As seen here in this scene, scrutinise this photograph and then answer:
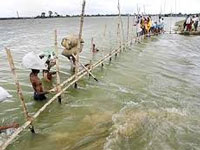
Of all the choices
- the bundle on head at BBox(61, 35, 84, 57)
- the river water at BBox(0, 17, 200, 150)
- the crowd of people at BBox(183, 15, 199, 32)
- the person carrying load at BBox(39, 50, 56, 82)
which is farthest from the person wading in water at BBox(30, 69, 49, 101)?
the crowd of people at BBox(183, 15, 199, 32)

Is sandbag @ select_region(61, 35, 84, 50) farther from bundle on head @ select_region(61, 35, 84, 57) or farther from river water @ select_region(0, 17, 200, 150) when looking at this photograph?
river water @ select_region(0, 17, 200, 150)

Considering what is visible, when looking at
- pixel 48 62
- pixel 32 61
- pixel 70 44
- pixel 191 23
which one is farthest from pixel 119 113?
pixel 191 23

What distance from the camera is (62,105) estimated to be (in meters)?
8.45

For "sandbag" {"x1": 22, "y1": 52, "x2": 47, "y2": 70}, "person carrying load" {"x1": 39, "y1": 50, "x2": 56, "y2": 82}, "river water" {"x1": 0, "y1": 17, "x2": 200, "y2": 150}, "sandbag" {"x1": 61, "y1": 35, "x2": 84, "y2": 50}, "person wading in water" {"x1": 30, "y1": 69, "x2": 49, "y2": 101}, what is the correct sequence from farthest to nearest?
"sandbag" {"x1": 61, "y1": 35, "x2": 84, "y2": 50} < "person carrying load" {"x1": 39, "y1": 50, "x2": 56, "y2": 82} < "person wading in water" {"x1": 30, "y1": 69, "x2": 49, "y2": 101} < "sandbag" {"x1": 22, "y1": 52, "x2": 47, "y2": 70} < "river water" {"x1": 0, "y1": 17, "x2": 200, "y2": 150}

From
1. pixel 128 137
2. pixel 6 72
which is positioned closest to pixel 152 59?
pixel 6 72

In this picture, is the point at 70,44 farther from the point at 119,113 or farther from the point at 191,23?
the point at 191,23

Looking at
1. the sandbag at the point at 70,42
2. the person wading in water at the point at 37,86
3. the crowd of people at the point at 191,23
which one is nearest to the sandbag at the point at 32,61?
the person wading in water at the point at 37,86

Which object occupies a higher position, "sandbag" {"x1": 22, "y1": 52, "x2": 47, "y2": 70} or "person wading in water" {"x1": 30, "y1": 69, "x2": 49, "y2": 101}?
"sandbag" {"x1": 22, "y1": 52, "x2": 47, "y2": 70}

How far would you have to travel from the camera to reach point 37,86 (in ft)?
26.7

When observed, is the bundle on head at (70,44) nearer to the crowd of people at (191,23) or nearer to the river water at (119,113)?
the river water at (119,113)

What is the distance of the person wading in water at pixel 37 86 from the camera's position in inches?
313

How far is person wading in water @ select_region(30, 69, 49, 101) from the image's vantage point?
794cm

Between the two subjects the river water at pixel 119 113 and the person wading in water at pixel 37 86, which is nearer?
the river water at pixel 119 113

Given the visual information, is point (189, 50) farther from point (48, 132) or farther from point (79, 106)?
point (48, 132)
